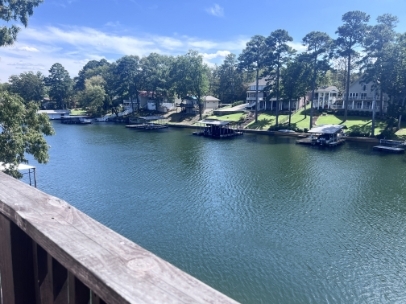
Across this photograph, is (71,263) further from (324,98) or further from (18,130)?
(324,98)

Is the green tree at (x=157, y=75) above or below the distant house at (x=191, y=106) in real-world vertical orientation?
above

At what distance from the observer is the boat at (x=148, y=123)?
54.5 meters

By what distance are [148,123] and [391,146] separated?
38.9m

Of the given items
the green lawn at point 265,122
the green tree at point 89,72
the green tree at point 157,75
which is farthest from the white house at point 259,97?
the green tree at point 89,72

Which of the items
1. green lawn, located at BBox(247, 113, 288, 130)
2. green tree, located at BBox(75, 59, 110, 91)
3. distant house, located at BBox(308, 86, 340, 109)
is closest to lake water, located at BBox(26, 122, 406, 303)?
green lawn, located at BBox(247, 113, 288, 130)

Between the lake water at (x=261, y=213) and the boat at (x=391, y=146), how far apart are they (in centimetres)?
318

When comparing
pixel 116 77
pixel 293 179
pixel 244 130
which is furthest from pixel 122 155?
pixel 116 77

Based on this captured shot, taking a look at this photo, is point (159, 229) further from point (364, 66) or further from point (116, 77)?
point (116, 77)

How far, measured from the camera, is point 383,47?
37.3 m

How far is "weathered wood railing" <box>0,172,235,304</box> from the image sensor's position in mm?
1021

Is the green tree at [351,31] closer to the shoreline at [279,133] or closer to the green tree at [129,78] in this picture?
the shoreline at [279,133]

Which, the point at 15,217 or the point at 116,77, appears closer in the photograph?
the point at 15,217

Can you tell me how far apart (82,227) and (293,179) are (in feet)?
74.8

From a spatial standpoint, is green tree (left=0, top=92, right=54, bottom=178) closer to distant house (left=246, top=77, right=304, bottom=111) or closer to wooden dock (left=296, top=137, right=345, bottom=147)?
wooden dock (left=296, top=137, right=345, bottom=147)
